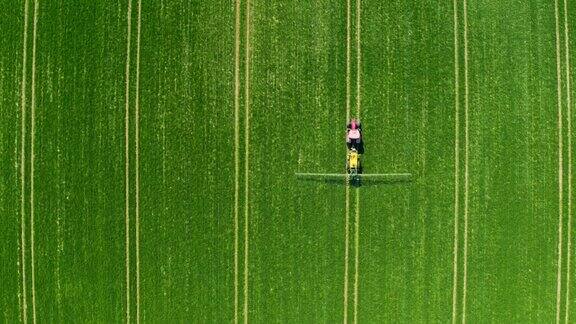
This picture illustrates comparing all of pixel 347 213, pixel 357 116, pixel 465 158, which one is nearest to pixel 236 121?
pixel 357 116

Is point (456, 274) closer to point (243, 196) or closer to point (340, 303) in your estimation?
point (340, 303)

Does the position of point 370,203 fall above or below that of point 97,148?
below

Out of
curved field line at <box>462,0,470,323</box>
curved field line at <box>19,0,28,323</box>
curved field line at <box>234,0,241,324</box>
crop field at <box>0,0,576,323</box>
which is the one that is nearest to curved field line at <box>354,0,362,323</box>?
crop field at <box>0,0,576,323</box>

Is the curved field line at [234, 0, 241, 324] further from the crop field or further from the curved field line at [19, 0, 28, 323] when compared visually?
the curved field line at [19, 0, 28, 323]

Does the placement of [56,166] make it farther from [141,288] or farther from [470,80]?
[470,80]

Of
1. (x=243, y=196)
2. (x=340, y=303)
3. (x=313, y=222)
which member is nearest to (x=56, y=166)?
(x=243, y=196)

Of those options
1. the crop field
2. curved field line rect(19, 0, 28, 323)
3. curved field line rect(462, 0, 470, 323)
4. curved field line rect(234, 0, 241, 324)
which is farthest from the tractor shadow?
curved field line rect(19, 0, 28, 323)

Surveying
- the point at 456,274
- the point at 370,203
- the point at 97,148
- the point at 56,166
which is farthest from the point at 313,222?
the point at 56,166

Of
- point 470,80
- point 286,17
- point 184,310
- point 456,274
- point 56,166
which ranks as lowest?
point 184,310

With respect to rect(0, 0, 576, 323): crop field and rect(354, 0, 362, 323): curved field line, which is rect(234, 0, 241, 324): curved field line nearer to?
rect(0, 0, 576, 323): crop field
